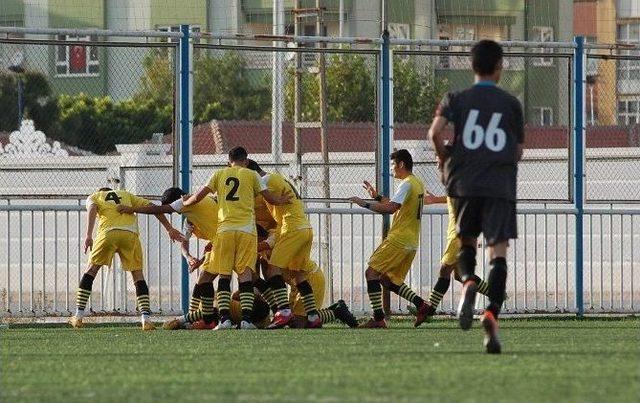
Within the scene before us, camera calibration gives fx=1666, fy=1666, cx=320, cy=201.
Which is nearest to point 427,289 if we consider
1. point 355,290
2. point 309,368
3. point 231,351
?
point 355,290

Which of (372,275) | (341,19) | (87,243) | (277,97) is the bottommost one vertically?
(372,275)

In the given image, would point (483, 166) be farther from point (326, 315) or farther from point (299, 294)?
point (299, 294)

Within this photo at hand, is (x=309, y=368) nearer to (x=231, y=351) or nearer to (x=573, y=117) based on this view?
(x=231, y=351)

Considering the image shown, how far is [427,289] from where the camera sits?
59.0 ft

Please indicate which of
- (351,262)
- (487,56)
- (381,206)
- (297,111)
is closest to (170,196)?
(381,206)

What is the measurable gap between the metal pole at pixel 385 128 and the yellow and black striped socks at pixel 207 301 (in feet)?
7.61

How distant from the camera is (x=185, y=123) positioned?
16.9m

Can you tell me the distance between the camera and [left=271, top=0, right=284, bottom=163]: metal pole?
57.9 feet

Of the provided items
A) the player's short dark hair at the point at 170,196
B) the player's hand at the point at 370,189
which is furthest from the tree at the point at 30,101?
the player's hand at the point at 370,189

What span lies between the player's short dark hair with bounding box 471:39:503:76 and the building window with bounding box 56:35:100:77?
22.7 ft

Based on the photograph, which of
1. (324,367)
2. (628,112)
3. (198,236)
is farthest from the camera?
(628,112)

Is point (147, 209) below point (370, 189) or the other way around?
below

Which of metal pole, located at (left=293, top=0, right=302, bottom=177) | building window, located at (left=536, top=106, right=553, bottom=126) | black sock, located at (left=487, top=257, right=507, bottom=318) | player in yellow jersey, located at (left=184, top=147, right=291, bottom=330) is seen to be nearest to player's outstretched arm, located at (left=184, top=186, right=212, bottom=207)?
player in yellow jersey, located at (left=184, top=147, right=291, bottom=330)

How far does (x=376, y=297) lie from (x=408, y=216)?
0.83m
